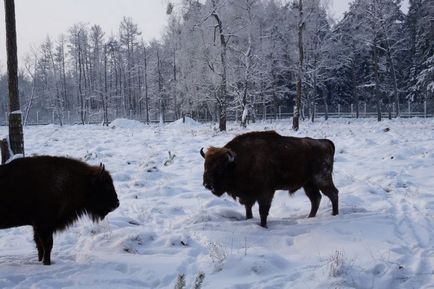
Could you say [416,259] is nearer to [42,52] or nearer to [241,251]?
[241,251]

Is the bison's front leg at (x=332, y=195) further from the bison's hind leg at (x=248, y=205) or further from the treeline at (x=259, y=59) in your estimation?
the treeline at (x=259, y=59)

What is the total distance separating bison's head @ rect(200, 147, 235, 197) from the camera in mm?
7121

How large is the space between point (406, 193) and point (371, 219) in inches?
77.9

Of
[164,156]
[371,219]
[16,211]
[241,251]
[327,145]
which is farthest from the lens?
[164,156]

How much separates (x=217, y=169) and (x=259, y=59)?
28100mm

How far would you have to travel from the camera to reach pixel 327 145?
809cm

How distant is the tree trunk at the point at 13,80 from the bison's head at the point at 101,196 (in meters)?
3.80

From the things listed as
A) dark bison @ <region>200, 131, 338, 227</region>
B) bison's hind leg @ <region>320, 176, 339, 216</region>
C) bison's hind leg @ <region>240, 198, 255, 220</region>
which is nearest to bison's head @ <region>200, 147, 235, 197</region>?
dark bison @ <region>200, 131, 338, 227</region>

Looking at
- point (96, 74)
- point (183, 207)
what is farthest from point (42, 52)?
point (183, 207)

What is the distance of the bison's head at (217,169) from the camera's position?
280 inches

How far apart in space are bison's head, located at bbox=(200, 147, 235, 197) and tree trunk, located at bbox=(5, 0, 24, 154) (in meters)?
4.25

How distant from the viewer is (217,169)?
7172 mm

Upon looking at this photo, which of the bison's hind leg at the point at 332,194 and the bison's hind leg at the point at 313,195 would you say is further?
the bison's hind leg at the point at 313,195

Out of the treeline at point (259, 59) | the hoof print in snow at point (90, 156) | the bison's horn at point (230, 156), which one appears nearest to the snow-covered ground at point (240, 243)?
the bison's horn at point (230, 156)
